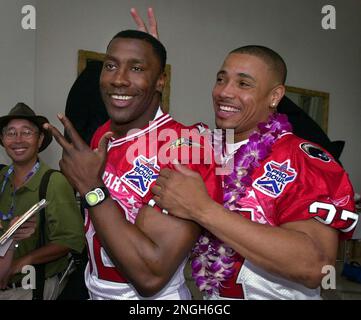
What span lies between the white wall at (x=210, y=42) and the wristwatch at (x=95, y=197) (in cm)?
265

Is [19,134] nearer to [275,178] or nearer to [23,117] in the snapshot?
[23,117]

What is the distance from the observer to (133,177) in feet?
4.17

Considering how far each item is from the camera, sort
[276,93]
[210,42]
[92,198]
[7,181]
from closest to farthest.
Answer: [92,198] < [276,93] < [7,181] < [210,42]

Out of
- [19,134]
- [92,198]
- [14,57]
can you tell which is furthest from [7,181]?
[92,198]

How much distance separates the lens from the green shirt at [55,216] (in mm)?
2102

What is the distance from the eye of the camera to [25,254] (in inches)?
83.1

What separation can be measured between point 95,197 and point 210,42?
3599 millimetres

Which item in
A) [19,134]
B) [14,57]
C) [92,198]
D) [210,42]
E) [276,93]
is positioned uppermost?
[210,42]

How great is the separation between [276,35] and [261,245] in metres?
4.13

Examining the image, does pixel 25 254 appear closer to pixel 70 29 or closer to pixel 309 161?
pixel 309 161

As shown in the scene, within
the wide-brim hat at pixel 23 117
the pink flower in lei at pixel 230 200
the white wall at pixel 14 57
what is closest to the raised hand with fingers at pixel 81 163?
the pink flower in lei at pixel 230 200

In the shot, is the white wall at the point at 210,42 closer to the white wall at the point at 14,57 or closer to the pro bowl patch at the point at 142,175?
the white wall at the point at 14,57

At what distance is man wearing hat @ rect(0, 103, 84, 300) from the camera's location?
2.03m

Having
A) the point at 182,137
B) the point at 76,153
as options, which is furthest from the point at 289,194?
the point at 76,153
